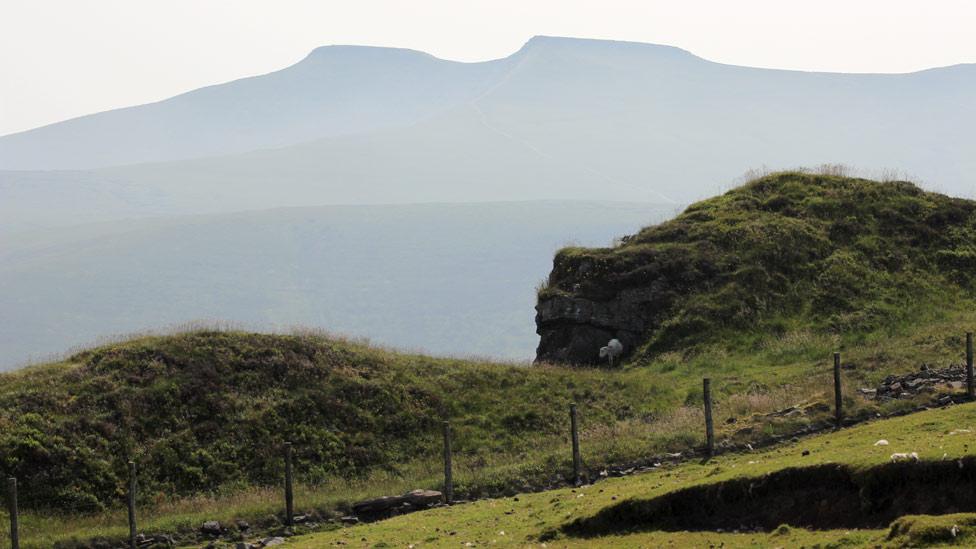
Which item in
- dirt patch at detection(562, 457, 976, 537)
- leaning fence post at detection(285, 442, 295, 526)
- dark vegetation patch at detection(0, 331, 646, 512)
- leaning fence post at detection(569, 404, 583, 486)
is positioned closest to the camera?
dirt patch at detection(562, 457, 976, 537)

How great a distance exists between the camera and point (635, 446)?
40.2m

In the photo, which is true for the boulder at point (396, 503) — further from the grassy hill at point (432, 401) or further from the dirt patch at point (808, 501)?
the dirt patch at point (808, 501)

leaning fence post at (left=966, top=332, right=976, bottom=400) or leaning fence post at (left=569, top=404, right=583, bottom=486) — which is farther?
leaning fence post at (left=966, top=332, right=976, bottom=400)

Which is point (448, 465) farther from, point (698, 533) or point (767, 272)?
point (767, 272)

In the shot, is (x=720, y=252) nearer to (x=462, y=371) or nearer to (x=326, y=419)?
(x=462, y=371)

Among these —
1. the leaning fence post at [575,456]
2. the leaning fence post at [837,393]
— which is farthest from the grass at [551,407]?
the leaning fence post at [837,393]

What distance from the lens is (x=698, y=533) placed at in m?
26.4

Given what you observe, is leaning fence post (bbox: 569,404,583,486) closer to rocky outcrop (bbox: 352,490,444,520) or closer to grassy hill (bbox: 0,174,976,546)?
grassy hill (bbox: 0,174,976,546)

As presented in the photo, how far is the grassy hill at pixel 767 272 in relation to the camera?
2267 inches

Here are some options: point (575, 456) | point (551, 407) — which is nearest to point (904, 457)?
point (575, 456)

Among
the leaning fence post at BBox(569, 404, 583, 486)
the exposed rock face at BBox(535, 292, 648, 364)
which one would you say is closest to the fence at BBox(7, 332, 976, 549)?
the leaning fence post at BBox(569, 404, 583, 486)

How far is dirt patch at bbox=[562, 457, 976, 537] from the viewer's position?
78.7ft

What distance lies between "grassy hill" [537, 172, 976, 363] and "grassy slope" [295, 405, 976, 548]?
20.8 metres

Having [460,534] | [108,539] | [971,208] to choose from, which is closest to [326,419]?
[108,539]
